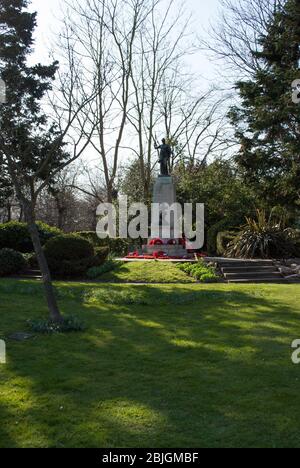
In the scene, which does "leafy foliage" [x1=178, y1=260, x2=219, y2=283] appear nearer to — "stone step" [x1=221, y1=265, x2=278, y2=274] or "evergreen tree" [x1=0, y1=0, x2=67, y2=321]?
"stone step" [x1=221, y1=265, x2=278, y2=274]

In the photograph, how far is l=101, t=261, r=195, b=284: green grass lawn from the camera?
42.0ft

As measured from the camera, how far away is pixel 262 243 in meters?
15.4

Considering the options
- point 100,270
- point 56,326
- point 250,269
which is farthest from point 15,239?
point 56,326

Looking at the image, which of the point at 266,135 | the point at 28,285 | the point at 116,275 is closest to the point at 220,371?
the point at 28,285

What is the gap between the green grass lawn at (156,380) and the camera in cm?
347

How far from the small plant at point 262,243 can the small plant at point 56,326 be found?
949 cm

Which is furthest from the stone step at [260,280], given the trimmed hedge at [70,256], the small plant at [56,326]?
the small plant at [56,326]

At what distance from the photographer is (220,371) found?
4855 mm

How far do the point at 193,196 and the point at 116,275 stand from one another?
10.2 m

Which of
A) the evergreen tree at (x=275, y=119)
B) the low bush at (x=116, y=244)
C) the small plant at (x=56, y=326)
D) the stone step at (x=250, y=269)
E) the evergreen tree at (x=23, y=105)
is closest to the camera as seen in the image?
the small plant at (x=56, y=326)

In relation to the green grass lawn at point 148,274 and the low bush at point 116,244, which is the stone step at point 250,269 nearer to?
the green grass lawn at point 148,274

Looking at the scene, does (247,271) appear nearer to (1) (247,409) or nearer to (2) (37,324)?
(2) (37,324)

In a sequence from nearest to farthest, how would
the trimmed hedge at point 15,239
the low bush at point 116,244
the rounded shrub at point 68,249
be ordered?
the rounded shrub at point 68,249 → the trimmed hedge at point 15,239 → the low bush at point 116,244
